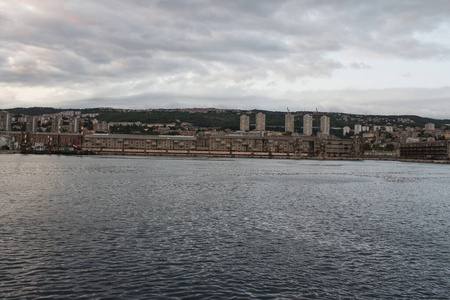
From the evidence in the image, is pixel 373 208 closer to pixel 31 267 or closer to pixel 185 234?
pixel 185 234

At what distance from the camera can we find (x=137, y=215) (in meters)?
21.3

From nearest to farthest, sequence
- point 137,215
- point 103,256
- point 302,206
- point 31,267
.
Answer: point 31,267 < point 103,256 < point 137,215 < point 302,206

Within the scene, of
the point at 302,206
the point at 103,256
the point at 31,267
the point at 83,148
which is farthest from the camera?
the point at 83,148

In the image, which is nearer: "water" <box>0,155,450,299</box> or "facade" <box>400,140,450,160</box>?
"water" <box>0,155,450,299</box>

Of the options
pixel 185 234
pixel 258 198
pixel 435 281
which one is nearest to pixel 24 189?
pixel 258 198

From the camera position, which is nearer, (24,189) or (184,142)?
(24,189)

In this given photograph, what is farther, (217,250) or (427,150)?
(427,150)

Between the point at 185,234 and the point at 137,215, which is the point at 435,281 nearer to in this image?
the point at 185,234

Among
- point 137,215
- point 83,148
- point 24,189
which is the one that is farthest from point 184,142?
point 137,215

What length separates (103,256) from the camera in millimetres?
13578

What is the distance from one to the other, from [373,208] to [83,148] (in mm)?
162032

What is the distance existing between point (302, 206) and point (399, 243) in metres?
9.96

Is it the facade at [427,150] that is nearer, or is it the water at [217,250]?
the water at [217,250]

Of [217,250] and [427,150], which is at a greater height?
[217,250]
